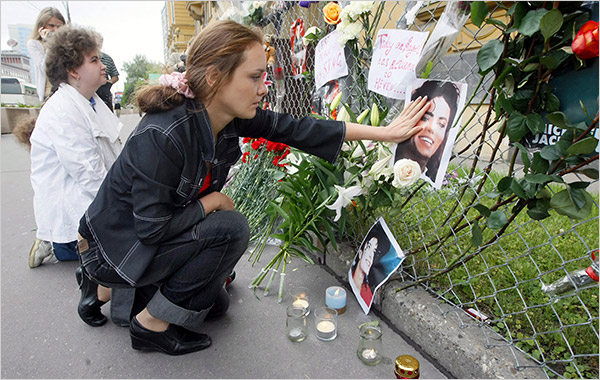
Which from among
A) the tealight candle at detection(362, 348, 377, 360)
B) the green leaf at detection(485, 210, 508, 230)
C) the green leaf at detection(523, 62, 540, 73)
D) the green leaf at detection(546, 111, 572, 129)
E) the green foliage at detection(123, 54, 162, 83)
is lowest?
the green foliage at detection(123, 54, 162, 83)

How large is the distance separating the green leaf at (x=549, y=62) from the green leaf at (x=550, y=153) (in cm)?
24

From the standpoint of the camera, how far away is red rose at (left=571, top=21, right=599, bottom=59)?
0.98m

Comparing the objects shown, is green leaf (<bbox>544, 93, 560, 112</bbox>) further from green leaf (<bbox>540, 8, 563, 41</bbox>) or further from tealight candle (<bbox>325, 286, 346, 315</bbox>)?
tealight candle (<bbox>325, 286, 346, 315</bbox>)

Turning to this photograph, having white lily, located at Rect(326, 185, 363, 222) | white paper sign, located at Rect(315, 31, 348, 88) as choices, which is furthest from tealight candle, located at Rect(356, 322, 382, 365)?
white paper sign, located at Rect(315, 31, 348, 88)

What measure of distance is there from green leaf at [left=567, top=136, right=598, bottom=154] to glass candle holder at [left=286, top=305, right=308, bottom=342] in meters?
1.33

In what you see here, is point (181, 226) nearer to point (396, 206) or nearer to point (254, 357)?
point (254, 357)

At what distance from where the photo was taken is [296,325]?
6.12 ft

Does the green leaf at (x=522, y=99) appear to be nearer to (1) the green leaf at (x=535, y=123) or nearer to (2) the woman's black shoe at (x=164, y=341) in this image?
(1) the green leaf at (x=535, y=123)

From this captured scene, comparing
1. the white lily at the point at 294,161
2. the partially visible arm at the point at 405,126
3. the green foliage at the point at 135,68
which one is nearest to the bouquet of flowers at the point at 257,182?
the white lily at the point at 294,161

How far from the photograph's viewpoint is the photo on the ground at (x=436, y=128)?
1.50 meters

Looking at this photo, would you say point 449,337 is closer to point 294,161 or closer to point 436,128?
A: point 436,128

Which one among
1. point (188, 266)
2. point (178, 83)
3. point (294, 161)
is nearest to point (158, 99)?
point (178, 83)

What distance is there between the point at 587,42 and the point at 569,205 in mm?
464

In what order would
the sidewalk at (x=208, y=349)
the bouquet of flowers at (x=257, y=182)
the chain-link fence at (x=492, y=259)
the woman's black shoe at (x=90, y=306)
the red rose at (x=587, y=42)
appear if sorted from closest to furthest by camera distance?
the red rose at (x=587, y=42)
the chain-link fence at (x=492, y=259)
the sidewalk at (x=208, y=349)
the woman's black shoe at (x=90, y=306)
the bouquet of flowers at (x=257, y=182)
